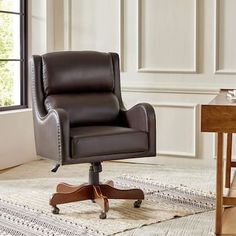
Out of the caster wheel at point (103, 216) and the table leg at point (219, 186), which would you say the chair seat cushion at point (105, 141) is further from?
the table leg at point (219, 186)

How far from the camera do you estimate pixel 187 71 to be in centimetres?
461

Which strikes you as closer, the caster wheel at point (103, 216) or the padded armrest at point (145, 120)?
the caster wheel at point (103, 216)

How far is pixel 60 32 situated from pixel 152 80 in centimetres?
104

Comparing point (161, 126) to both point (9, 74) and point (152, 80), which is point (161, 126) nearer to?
point (152, 80)

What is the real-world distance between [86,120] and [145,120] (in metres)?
0.43

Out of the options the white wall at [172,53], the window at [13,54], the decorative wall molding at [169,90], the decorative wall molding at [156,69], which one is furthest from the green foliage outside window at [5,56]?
the decorative wall molding at [156,69]

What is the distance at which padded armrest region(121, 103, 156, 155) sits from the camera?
3.31 meters

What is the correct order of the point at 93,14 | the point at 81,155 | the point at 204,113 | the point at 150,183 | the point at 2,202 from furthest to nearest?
the point at 93,14 → the point at 150,183 → the point at 2,202 → the point at 81,155 → the point at 204,113

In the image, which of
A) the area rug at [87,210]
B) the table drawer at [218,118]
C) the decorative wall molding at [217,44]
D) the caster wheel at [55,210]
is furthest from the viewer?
the decorative wall molding at [217,44]

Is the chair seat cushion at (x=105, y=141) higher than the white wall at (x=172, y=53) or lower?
lower

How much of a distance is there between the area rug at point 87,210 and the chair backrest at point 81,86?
582 millimetres

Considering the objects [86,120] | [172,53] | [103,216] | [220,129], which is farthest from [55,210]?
[172,53]

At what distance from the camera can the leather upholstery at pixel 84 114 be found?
10.2 feet

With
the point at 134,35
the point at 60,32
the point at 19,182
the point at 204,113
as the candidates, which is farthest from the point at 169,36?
the point at 204,113
